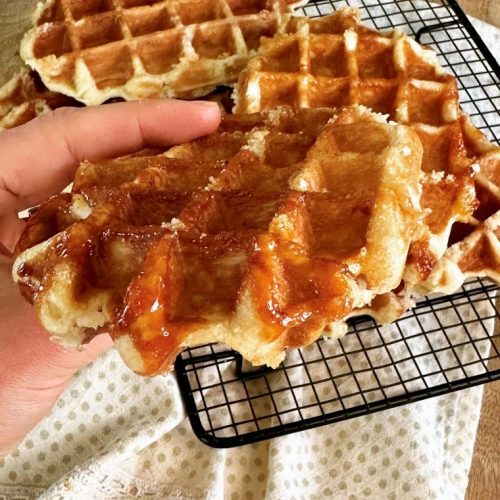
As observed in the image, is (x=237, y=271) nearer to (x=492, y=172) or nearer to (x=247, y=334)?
(x=247, y=334)

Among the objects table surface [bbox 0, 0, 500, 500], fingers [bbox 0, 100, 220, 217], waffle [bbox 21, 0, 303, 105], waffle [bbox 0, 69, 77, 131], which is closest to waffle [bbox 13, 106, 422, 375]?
fingers [bbox 0, 100, 220, 217]

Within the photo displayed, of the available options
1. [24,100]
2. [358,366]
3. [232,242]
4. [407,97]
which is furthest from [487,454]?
[24,100]

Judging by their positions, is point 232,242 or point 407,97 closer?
point 232,242

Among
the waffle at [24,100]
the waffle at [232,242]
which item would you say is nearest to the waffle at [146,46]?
the waffle at [24,100]

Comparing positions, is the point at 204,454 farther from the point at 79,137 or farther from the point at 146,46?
the point at 146,46

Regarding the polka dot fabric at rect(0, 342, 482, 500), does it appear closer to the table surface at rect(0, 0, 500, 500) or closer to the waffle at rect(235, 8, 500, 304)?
the table surface at rect(0, 0, 500, 500)

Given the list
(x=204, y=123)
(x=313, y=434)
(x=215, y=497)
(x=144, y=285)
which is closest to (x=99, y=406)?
(x=215, y=497)
